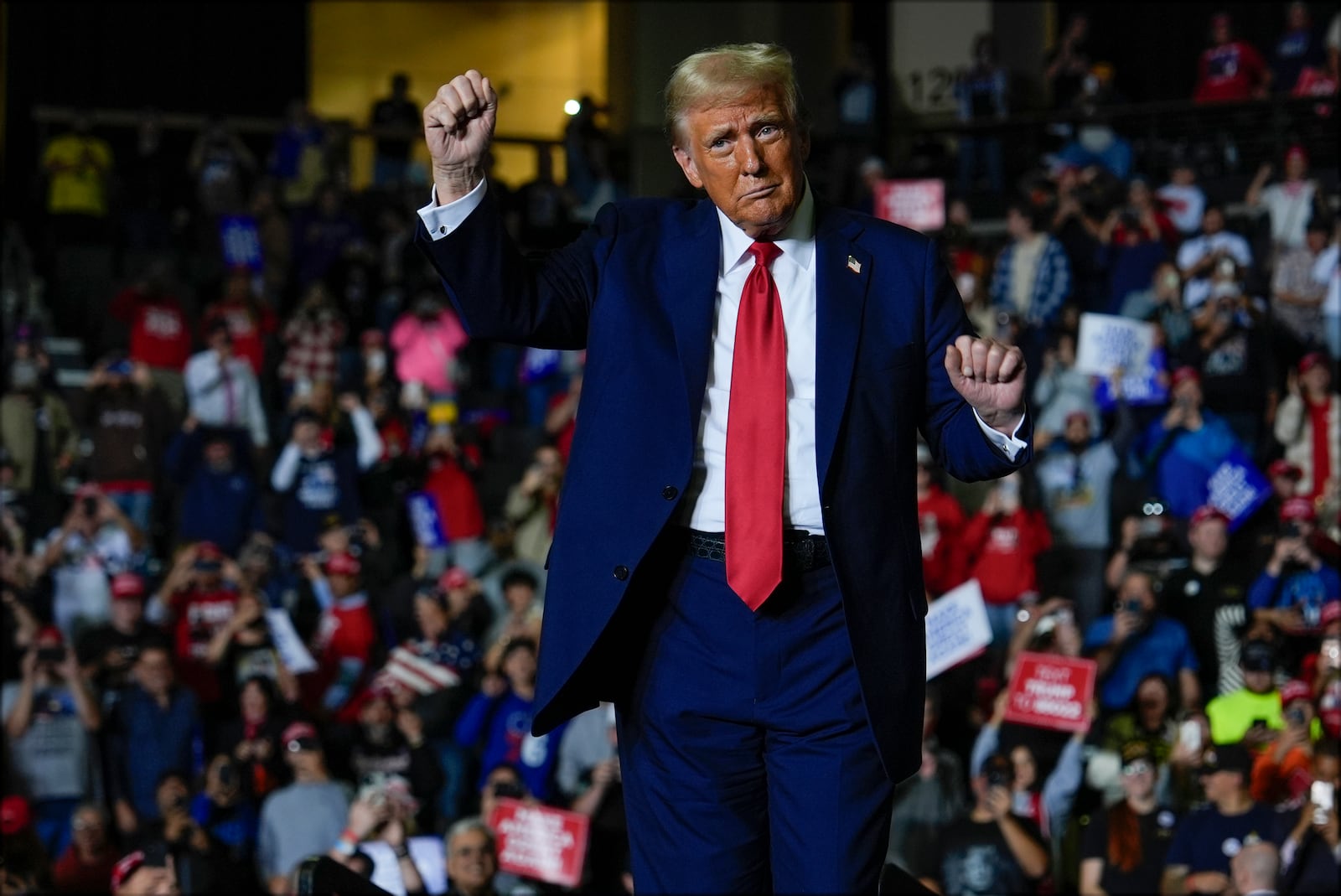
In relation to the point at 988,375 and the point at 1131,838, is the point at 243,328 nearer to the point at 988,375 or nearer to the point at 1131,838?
the point at 1131,838

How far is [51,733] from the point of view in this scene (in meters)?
8.62

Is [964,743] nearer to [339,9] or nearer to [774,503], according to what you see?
[774,503]

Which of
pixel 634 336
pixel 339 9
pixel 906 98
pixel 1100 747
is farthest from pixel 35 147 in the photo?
pixel 634 336

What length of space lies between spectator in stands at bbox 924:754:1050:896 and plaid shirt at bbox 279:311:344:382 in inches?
235

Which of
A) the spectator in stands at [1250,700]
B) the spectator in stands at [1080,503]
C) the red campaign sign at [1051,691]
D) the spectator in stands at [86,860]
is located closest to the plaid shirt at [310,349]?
the spectator in stands at [86,860]

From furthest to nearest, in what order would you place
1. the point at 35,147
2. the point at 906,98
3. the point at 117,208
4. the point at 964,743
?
the point at 906,98 → the point at 35,147 → the point at 117,208 → the point at 964,743

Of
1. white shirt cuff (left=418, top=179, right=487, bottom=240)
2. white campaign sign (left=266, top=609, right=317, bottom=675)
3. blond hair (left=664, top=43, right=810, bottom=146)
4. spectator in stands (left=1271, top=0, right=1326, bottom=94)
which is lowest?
white campaign sign (left=266, top=609, right=317, bottom=675)

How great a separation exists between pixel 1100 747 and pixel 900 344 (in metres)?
5.72

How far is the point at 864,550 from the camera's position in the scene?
2.64 metres

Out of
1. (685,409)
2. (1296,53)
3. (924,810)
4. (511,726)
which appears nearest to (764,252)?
(685,409)

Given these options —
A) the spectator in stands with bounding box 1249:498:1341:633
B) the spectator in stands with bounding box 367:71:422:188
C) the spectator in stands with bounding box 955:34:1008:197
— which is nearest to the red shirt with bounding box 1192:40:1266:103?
the spectator in stands with bounding box 955:34:1008:197

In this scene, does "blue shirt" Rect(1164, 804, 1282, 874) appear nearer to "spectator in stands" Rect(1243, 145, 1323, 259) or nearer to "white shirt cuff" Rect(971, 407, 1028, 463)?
"white shirt cuff" Rect(971, 407, 1028, 463)

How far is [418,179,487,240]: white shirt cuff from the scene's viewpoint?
2602mm

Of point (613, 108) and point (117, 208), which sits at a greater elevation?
point (613, 108)
